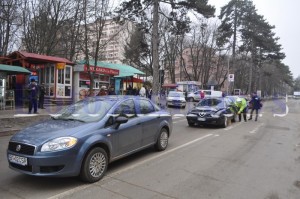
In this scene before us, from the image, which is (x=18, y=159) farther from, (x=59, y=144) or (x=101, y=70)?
(x=101, y=70)

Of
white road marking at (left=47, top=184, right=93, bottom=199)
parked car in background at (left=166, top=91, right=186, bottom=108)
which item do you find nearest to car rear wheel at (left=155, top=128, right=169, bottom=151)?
white road marking at (left=47, top=184, right=93, bottom=199)

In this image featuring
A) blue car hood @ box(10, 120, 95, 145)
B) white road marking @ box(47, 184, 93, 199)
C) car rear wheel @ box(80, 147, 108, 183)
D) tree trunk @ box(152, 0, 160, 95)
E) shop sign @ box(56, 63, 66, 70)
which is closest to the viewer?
white road marking @ box(47, 184, 93, 199)

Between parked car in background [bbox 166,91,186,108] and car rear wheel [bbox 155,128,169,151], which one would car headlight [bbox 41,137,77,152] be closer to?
car rear wheel [bbox 155,128,169,151]

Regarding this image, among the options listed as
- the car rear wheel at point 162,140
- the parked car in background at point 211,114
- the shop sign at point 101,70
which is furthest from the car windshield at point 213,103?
the shop sign at point 101,70

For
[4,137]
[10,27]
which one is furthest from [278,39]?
[4,137]

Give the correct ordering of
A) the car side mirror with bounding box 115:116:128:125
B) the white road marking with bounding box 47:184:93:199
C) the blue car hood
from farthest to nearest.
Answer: the car side mirror with bounding box 115:116:128:125 → the blue car hood → the white road marking with bounding box 47:184:93:199

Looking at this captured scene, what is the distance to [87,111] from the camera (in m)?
6.03

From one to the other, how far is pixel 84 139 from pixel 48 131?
674mm

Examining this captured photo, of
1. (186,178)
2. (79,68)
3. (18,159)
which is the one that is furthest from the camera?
(79,68)

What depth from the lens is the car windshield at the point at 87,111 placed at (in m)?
5.70

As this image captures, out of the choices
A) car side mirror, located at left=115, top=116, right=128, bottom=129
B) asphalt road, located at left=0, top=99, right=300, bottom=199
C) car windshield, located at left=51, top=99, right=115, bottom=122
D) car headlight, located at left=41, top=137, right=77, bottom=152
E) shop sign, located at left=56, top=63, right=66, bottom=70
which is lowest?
asphalt road, located at left=0, top=99, right=300, bottom=199

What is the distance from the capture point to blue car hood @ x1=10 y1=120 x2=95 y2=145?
4688 mm

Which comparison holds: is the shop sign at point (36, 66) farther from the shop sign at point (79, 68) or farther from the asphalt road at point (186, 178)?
the asphalt road at point (186, 178)

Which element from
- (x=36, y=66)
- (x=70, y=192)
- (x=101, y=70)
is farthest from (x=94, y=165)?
(x=101, y=70)
